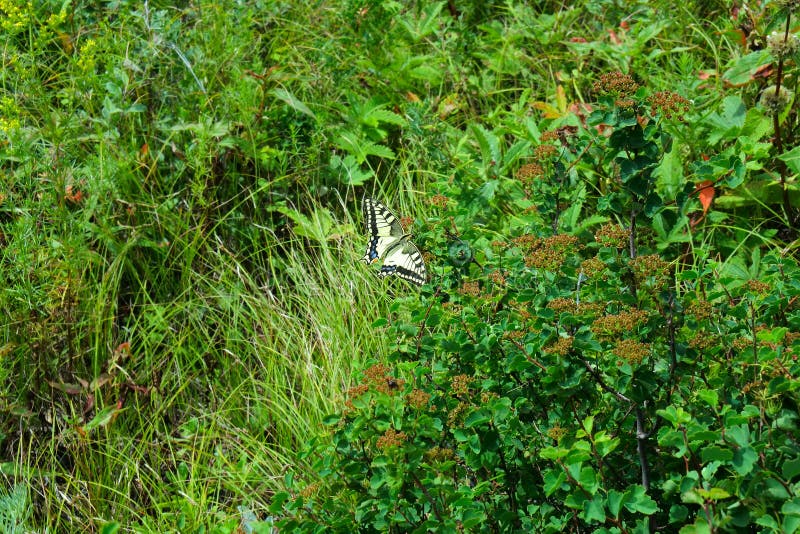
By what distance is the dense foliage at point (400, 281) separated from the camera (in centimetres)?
213

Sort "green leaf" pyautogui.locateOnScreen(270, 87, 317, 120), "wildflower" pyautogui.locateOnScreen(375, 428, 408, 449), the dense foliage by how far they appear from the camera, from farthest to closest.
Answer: "green leaf" pyautogui.locateOnScreen(270, 87, 317, 120) < the dense foliage < "wildflower" pyautogui.locateOnScreen(375, 428, 408, 449)

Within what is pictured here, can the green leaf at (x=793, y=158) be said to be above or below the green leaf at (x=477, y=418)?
above

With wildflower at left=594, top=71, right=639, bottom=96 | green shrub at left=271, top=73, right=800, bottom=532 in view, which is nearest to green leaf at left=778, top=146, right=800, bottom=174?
green shrub at left=271, top=73, right=800, bottom=532

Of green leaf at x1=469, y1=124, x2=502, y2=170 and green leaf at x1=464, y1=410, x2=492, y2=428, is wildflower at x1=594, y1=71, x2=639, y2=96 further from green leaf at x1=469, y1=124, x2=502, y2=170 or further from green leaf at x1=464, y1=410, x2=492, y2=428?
green leaf at x1=469, y1=124, x2=502, y2=170

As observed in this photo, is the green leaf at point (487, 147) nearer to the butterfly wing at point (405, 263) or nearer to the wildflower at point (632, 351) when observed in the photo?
the butterfly wing at point (405, 263)

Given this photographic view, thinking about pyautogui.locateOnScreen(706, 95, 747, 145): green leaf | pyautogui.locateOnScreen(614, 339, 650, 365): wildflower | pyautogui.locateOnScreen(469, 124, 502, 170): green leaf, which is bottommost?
pyautogui.locateOnScreen(469, 124, 502, 170): green leaf

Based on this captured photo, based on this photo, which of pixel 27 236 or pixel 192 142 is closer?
pixel 27 236

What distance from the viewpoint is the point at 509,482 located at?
2270mm

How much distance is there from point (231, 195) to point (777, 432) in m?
2.78

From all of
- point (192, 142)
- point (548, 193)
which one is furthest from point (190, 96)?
point (548, 193)

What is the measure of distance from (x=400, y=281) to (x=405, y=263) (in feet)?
1.48

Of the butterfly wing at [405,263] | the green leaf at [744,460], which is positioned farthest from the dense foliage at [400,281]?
the butterfly wing at [405,263]

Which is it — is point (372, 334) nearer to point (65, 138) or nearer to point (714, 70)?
point (65, 138)

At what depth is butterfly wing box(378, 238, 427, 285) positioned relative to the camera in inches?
121
